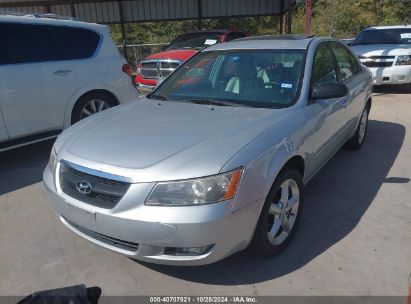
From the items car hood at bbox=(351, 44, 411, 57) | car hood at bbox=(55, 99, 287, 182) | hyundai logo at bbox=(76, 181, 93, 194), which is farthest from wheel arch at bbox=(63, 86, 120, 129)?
car hood at bbox=(351, 44, 411, 57)

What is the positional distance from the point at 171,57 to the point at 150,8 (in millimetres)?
8908

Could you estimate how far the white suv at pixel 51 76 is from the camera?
15.9 feet

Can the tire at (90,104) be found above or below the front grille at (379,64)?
above

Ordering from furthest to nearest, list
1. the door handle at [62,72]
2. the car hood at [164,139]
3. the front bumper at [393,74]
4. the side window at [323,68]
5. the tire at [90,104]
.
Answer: the front bumper at [393,74], the tire at [90,104], the door handle at [62,72], the side window at [323,68], the car hood at [164,139]

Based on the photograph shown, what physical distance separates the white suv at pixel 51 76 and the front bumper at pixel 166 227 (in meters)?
2.82

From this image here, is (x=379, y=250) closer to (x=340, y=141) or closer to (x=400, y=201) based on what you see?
(x=400, y=201)

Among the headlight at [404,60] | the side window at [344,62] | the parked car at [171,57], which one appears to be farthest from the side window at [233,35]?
the side window at [344,62]

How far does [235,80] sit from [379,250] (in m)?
1.88

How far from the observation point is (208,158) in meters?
2.46

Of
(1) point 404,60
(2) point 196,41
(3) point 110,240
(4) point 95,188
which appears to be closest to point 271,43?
(4) point 95,188

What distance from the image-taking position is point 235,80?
12.1 ft

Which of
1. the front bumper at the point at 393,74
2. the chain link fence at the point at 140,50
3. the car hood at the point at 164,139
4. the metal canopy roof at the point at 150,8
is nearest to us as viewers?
the car hood at the point at 164,139

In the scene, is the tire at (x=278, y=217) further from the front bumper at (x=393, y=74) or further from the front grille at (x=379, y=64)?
the front grille at (x=379, y=64)

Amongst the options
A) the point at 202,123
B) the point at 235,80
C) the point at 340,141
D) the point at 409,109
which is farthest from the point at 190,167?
the point at 409,109
